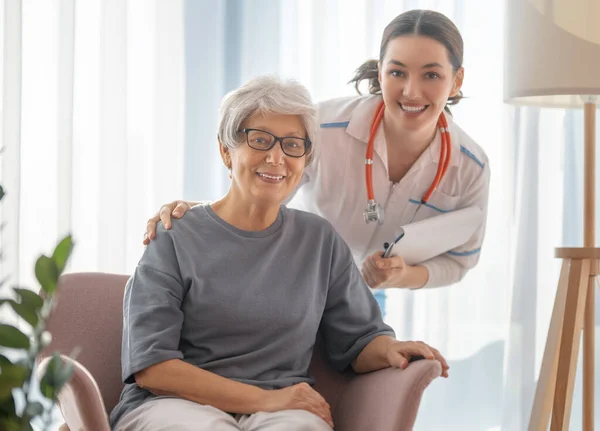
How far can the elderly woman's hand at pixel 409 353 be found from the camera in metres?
1.58

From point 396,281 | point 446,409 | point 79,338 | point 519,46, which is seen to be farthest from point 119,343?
point 446,409

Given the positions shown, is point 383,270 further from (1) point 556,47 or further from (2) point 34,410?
(2) point 34,410

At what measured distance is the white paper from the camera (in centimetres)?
201

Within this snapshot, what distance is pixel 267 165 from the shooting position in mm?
1653

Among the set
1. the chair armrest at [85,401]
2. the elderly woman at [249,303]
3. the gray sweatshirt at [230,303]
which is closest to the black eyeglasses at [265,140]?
the elderly woman at [249,303]

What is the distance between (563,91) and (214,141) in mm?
1325

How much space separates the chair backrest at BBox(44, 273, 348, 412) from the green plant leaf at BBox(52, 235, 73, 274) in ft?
4.51

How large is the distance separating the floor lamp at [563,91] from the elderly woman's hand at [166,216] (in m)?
1.00

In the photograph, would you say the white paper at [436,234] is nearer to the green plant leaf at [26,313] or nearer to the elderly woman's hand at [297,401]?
the elderly woman's hand at [297,401]

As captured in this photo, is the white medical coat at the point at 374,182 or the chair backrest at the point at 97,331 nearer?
the chair backrest at the point at 97,331

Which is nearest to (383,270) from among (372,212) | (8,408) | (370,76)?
(372,212)

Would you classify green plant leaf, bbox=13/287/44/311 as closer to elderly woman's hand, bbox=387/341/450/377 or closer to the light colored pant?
the light colored pant

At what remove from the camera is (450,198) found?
2117mm

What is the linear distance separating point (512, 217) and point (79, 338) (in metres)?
1.84
